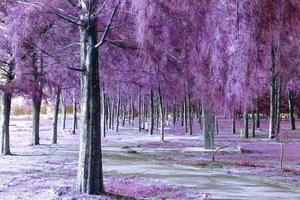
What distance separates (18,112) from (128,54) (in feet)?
317

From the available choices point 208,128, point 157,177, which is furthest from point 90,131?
point 208,128

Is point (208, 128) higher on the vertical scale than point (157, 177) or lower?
higher

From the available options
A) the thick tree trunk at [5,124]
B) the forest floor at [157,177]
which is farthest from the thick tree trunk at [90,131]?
the thick tree trunk at [5,124]

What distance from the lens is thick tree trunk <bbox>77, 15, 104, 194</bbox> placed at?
492 inches

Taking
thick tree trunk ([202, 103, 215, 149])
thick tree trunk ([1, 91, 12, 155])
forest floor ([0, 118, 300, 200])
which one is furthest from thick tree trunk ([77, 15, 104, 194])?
thick tree trunk ([202, 103, 215, 149])

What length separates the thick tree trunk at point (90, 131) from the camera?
1249 centimetres

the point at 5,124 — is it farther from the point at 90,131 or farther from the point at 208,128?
the point at 90,131

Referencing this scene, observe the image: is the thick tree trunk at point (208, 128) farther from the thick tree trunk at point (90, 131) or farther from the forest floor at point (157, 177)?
the thick tree trunk at point (90, 131)

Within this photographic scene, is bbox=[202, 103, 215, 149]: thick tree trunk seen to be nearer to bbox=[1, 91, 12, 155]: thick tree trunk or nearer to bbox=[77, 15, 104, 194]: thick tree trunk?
bbox=[1, 91, 12, 155]: thick tree trunk

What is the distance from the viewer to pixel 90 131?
12492mm

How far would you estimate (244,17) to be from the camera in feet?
17.9

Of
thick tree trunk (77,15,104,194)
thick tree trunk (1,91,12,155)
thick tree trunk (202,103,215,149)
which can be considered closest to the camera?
thick tree trunk (77,15,104,194)

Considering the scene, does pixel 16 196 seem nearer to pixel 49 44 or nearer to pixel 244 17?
pixel 49 44

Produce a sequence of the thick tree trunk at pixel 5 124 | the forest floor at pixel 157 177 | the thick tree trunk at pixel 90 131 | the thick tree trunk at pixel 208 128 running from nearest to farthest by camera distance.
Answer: the thick tree trunk at pixel 90 131, the forest floor at pixel 157 177, the thick tree trunk at pixel 5 124, the thick tree trunk at pixel 208 128
